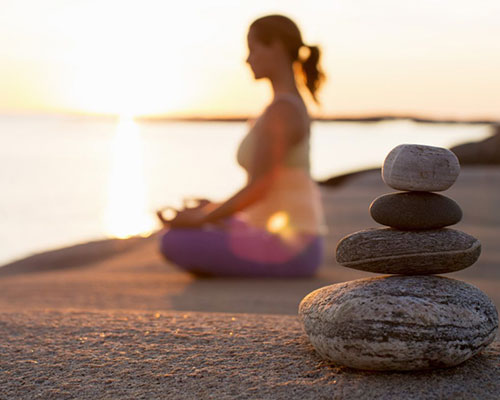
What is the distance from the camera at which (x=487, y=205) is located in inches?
420

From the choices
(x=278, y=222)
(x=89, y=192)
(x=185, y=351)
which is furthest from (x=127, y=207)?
(x=185, y=351)

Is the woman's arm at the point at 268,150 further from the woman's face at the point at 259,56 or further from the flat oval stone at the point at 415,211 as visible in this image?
the flat oval stone at the point at 415,211

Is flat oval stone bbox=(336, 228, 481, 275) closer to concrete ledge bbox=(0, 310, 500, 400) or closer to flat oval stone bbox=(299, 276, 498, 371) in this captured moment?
flat oval stone bbox=(299, 276, 498, 371)

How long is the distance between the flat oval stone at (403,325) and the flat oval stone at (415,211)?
0.25m

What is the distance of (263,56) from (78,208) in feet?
30.4

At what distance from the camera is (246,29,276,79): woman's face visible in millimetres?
5051

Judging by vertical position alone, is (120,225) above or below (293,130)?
below

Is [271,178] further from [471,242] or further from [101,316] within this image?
[471,242]

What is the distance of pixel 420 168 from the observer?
9.36ft

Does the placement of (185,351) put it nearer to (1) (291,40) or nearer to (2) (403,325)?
(2) (403,325)

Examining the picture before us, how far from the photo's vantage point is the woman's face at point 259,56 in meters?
5.05

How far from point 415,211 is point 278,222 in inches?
97.7

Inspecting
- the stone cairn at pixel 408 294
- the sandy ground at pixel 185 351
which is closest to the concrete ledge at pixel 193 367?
the sandy ground at pixel 185 351

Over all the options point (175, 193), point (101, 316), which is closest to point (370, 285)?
point (101, 316)
